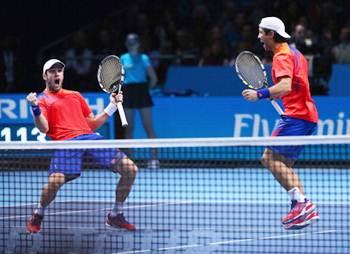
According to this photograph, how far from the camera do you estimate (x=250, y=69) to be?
850cm

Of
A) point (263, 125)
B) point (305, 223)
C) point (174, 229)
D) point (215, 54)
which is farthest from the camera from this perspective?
point (215, 54)

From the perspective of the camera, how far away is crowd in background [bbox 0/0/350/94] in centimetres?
1533

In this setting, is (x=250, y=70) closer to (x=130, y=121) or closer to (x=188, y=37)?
(x=130, y=121)

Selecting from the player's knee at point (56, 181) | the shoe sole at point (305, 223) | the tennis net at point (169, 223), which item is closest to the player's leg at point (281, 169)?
the shoe sole at point (305, 223)

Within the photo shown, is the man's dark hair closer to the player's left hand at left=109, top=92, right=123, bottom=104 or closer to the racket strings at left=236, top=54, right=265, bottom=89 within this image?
the racket strings at left=236, top=54, right=265, bottom=89

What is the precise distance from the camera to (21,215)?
9.16 m

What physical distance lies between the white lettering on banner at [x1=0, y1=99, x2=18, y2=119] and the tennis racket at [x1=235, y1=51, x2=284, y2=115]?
5050mm

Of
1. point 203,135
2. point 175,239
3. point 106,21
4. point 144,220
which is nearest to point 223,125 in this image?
point 203,135

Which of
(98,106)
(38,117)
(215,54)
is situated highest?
(215,54)

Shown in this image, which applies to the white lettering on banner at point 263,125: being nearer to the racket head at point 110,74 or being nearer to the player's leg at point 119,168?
the racket head at point 110,74

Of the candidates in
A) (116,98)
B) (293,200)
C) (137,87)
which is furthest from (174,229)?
(137,87)

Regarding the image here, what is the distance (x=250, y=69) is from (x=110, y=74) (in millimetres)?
1161

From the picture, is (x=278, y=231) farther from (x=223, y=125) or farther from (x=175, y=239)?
(x=223, y=125)

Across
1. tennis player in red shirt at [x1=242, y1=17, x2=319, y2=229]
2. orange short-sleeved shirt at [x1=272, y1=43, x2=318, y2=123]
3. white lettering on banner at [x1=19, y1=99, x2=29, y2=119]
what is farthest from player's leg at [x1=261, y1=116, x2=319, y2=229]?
white lettering on banner at [x1=19, y1=99, x2=29, y2=119]
